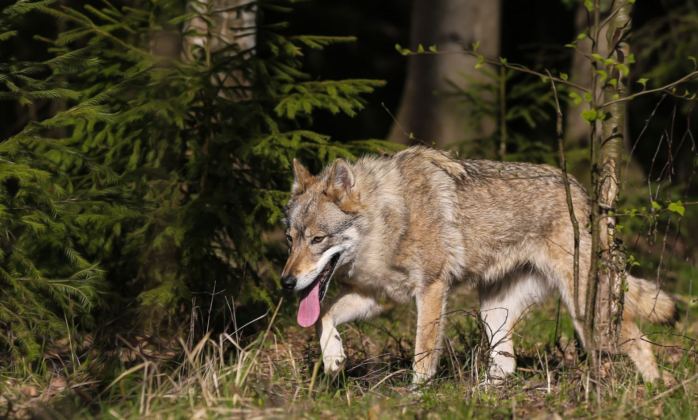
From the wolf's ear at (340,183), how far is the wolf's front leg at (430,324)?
984 millimetres

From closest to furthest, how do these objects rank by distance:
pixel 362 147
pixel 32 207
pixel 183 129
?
pixel 32 207, pixel 183 129, pixel 362 147

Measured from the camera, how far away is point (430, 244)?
17.6ft

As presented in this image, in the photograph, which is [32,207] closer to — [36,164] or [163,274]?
[36,164]

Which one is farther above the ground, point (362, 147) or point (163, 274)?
point (362, 147)

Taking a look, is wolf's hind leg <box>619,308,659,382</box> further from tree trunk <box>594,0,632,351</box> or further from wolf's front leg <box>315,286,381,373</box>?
wolf's front leg <box>315,286,381,373</box>

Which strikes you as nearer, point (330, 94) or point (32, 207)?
point (32, 207)

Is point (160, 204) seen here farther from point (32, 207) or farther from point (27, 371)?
point (27, 371)

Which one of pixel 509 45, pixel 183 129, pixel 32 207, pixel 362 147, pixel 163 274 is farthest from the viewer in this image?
pixel 509 45

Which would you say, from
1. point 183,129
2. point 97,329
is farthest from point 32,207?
point 183,129

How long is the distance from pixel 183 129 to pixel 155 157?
36cm

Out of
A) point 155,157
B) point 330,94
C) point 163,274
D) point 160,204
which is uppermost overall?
point 330,94

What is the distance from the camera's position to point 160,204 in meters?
5.81

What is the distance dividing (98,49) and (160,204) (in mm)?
1421

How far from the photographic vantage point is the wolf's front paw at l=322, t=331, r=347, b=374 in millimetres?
4995
